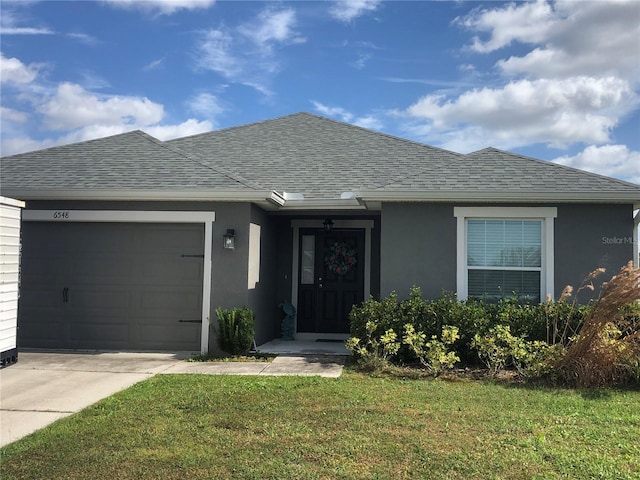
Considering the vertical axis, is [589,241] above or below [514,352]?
above

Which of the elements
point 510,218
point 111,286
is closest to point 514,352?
point 510,218

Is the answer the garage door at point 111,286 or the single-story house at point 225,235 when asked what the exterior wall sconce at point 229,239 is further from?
the garage door at point 111,286

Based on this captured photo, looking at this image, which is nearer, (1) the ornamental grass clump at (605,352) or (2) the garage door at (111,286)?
(1) the ornamental grass clump at (605,352)

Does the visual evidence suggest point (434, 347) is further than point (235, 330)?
No

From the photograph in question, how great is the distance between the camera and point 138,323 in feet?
30.8

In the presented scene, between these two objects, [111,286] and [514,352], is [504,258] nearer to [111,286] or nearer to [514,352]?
[514,352]

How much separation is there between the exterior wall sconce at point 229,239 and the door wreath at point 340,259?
3.06m

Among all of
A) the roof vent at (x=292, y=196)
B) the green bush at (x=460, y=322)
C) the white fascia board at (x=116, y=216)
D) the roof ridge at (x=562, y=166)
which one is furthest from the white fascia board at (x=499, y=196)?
the white fascia board at (x=116, y=216)

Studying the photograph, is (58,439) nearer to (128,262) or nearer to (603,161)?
(128,262)

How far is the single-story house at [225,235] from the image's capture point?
8.88m

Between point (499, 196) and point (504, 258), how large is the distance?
3.55 feet

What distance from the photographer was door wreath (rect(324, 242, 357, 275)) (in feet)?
38.2

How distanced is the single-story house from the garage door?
20 mm

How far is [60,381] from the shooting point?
6906 mm
